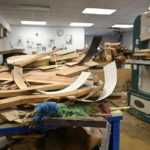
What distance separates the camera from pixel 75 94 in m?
0.76

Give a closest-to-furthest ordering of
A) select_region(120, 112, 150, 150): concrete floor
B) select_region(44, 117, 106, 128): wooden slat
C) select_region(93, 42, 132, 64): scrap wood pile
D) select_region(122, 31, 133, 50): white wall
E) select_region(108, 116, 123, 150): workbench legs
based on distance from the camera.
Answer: select_region(44, 117, 106, 128): wooden slat → select_region(108, 116, 123, 150): workbench legs → select_region(120, 112, 150, 150): concrete floor → select_region(93, 42, 132, 64): scrap wood pile → select_region(122, 31, 133, 50): white wall

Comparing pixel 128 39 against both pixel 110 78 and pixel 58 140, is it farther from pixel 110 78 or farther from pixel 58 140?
pixel 58 140

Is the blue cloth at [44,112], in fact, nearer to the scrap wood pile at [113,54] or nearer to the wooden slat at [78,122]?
the wooden slat at [78,122]

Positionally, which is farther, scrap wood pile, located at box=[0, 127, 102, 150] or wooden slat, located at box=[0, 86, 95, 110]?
scrap wood pile, located at box=[0, 127, 102, 150]

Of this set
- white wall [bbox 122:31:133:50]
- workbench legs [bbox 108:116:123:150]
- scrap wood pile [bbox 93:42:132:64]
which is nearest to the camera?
workbench legs [bbox 108:116:123:150]

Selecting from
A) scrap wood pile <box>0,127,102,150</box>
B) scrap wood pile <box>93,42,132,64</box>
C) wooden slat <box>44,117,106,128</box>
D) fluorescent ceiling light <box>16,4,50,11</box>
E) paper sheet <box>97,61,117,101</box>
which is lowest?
scrap wood pile <box>0,127,102,150</box>

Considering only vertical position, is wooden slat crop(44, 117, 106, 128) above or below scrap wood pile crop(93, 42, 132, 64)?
below

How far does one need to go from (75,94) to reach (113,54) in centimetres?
312

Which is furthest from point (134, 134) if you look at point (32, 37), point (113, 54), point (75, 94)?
point (32, 37)

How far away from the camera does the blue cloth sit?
1.99 feet

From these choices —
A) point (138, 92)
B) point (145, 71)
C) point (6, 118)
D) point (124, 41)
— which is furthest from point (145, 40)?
point (124, 41)

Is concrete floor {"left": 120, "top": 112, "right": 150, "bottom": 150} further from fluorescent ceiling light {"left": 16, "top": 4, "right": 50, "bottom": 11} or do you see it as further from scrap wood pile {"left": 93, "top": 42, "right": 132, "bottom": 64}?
fluorescent ceiling light {"left": 16, "top": 4, "right": 50, "bottom": 11}

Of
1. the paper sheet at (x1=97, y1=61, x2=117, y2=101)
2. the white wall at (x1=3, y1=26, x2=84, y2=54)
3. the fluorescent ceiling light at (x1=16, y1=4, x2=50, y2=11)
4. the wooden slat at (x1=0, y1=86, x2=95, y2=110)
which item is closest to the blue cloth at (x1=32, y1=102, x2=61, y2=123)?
the wooden slat at (x1=0, y1=86, x2=95, y2=110)

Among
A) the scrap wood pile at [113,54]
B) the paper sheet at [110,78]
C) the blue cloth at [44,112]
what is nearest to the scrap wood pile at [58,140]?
the paper sheet at [110,78]
